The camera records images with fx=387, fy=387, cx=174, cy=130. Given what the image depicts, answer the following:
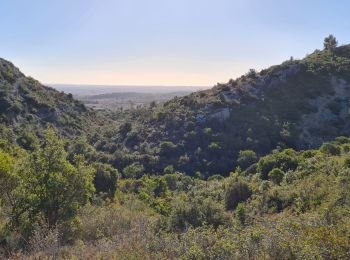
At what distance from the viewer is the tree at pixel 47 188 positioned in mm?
10953

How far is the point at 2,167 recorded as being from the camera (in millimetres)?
12289

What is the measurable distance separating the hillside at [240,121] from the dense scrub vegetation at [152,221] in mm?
24543

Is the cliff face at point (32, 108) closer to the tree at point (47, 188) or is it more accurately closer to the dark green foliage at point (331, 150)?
the dark green foliage at point (331, 150)

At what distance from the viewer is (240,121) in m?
51.7

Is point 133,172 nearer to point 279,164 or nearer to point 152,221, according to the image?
point 279,164

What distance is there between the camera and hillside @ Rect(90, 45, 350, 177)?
154 feet

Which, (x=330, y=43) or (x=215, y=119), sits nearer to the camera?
(x=215, y=119)

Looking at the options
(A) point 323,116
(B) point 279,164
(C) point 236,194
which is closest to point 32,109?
(B) point 279,164

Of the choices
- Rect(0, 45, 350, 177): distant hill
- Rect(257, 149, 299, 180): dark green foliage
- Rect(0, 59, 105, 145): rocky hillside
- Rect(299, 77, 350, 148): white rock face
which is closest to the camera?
Rect(257, 149, 299, 180): dark green foliage

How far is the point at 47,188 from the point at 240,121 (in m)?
42.6

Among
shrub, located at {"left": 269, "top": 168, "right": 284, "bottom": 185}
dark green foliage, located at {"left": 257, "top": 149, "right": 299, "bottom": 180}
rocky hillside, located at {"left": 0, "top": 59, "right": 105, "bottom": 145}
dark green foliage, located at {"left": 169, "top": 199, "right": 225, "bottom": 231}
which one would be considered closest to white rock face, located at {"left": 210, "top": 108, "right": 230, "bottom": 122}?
rocky hillside, located at {"left": 0, "top": 59, "right": 105, "bottom": 145}

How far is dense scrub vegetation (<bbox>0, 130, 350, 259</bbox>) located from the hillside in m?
24.5

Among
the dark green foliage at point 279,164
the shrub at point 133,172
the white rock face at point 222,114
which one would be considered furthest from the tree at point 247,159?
the dark green foliage at point 279,164

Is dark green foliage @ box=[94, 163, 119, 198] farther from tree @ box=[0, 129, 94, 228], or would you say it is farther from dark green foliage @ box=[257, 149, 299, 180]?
tree @ box=[0, 129, 94, 228]
